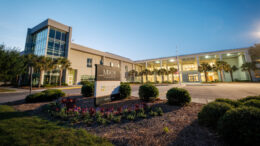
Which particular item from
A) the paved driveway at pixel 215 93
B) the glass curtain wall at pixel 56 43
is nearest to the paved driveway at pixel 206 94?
the paved driveway at pixel 215 93

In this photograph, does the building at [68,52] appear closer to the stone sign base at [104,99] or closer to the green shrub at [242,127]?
the stone sign base at [104,99]

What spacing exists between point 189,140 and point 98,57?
38.4 metres

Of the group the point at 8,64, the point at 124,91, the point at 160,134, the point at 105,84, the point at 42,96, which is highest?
the point at 8,64

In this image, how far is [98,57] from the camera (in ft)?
123

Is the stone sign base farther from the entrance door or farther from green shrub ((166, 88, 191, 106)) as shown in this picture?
the entrance door

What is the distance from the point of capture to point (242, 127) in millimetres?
2068

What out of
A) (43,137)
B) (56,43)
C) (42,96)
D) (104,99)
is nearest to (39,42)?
(56,43)

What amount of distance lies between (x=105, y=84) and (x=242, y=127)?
21.4ft

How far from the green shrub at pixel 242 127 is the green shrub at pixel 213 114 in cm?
91

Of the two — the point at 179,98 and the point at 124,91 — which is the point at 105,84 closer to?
the point at 124,91

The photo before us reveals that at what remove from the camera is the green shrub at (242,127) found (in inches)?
75.1

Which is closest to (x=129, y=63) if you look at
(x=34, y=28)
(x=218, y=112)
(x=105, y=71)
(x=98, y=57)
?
(x=98, y=57)

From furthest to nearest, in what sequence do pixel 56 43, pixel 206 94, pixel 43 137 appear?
pixel 56 43 → pixel 206 94 → pixel 43 137

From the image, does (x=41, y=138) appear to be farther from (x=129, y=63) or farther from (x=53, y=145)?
(x=129, y=63)
